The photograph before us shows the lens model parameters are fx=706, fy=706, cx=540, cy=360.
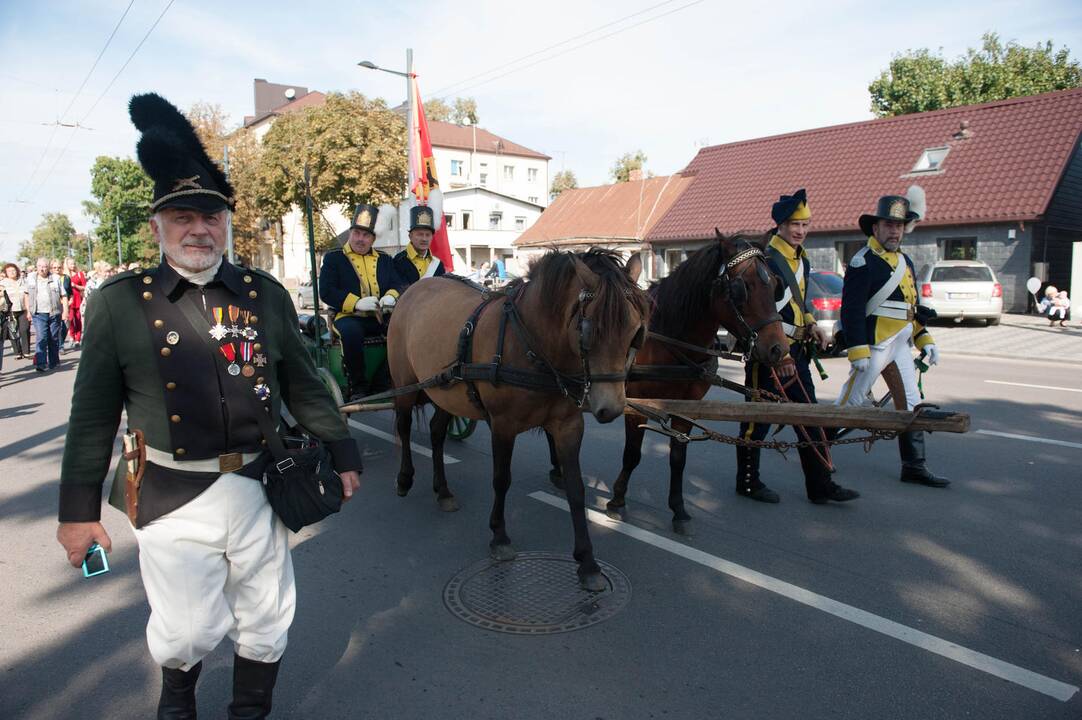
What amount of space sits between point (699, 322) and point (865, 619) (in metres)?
2.09

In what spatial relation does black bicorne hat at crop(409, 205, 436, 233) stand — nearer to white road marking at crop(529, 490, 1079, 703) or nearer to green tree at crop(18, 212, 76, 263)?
white road marking at crop(529, 490, 1079, 703)

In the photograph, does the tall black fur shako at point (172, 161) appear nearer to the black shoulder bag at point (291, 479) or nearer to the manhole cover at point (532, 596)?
the black shoulder bag at point (291, 479)

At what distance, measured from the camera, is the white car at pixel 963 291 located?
17.9 m

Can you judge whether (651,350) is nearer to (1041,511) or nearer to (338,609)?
(338,609)

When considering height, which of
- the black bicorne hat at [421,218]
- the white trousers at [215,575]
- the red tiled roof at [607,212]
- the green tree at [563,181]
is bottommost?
the white trousers at [215,575]

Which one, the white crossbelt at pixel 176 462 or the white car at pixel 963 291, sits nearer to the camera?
the white crossbelt at pixel 176 462

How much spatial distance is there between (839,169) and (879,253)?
22.1m

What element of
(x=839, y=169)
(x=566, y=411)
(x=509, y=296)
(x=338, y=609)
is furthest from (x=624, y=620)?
(x=839, y=169)

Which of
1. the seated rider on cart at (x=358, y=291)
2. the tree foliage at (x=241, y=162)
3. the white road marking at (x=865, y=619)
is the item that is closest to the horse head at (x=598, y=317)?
the white road marking at (x=865, y=619)

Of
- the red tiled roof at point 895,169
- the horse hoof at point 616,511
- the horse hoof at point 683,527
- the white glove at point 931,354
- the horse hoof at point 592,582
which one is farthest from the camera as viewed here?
the red tiled roof at point 895,169

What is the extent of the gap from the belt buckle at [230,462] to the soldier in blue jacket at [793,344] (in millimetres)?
3655

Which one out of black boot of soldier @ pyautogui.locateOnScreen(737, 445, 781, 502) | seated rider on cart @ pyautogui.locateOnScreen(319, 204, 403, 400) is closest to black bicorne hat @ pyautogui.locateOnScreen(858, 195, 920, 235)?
black boot of soldier @ pyautogui.locateOnScreen(737, 445, 781, 502)

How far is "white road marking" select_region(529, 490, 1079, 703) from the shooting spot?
301 centimetres

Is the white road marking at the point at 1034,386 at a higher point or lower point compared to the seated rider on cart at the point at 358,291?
lower
